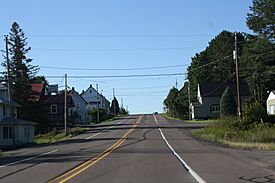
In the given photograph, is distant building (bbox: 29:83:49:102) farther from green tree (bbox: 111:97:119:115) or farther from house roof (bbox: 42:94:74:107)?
green tree (bbox: 111:97:119:115)

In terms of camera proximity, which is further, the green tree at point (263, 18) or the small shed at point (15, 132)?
the green tree at point (263, 18)

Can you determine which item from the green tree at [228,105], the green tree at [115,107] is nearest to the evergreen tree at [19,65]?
the green tree at [228,105]

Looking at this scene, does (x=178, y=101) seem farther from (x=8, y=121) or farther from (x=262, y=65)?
(x=8, y=121)

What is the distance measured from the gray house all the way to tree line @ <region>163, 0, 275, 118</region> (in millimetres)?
4498

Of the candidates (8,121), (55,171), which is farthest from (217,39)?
(55,171)

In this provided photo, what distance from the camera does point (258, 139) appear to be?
37.7m

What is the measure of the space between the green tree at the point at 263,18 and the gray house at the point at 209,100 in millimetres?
26172

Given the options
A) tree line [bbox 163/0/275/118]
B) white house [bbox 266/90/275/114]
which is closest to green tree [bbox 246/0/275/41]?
tree line [bbox 163/0/275/118]

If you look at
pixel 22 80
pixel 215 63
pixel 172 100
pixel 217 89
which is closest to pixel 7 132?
pixel 22 80

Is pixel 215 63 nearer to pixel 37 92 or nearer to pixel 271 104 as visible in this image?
pixel 271 104

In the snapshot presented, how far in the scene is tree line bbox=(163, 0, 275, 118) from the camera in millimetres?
71750

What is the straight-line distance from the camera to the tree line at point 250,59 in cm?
7175

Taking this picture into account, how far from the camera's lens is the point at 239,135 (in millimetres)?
41438

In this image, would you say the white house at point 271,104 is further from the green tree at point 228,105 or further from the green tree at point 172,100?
the green tree at point 172,100
